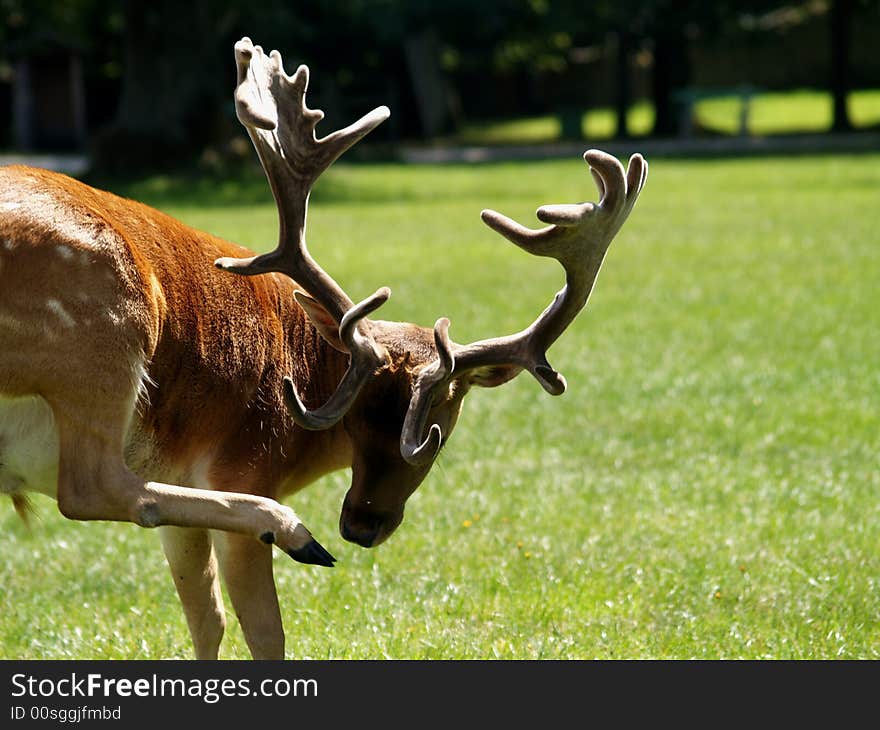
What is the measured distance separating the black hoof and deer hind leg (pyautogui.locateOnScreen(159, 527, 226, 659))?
0.83 meters

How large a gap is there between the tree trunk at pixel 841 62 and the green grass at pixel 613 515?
864 inches

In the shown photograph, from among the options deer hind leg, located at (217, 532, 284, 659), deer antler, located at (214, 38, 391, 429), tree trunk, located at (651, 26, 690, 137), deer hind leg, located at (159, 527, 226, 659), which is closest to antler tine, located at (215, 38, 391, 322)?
deer antler, located at (214, 38, 391, 429)

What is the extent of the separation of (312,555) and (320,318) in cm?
92

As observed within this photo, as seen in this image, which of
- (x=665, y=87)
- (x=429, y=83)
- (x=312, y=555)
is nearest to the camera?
(x=312, y=555)

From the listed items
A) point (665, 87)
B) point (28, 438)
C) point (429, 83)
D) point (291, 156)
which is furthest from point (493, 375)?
point (429, 83)

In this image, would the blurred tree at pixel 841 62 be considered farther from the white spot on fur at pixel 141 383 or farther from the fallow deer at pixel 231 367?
the white spot on fur at pixel 141 383

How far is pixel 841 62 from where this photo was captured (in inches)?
1395

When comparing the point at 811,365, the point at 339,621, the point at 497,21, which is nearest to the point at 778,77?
the point at 497,21

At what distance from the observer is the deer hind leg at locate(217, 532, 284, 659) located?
498 cm

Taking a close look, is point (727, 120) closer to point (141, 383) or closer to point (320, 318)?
point (320, 318)

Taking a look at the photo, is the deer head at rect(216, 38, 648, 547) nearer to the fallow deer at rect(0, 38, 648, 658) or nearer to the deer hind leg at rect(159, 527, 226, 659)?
the fallow deer at rect(0, 38, 648, 658)

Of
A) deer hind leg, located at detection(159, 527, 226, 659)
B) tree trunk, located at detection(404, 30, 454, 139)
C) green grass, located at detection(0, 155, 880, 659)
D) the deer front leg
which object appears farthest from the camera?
tree trunk, located at detection(404, 30, 454, 139)

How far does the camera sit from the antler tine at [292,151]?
198 inches

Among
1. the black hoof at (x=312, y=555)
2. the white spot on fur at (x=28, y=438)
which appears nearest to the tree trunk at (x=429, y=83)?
the white spot on fur at (x=28, y=438)
